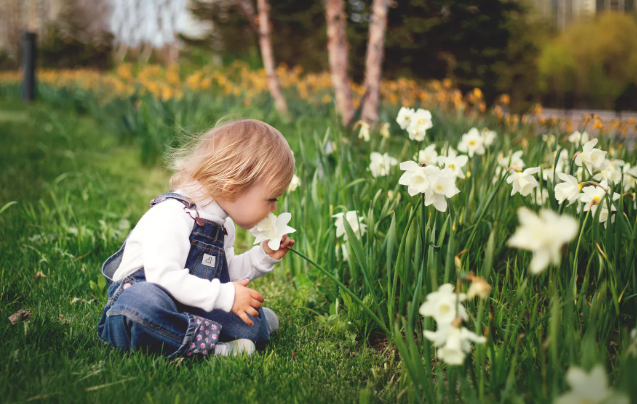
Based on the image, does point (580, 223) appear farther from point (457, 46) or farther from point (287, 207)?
point (457, 46)

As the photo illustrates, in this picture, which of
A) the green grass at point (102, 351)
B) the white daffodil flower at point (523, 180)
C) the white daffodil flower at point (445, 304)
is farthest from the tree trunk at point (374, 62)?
the white daffodil flower at point (445, 304)

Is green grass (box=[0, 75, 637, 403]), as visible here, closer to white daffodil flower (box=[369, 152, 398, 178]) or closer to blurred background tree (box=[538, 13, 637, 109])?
white daffodil flower (box=[369, 152, 398, 178])

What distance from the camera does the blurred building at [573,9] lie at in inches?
1165

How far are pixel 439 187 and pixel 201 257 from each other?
0.83 metres

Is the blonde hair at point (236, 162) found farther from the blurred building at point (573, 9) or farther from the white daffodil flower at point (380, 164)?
the blurred building at point (573, 9)

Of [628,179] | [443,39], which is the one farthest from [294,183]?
[443,39]

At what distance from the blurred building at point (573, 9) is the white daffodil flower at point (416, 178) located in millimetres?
28871

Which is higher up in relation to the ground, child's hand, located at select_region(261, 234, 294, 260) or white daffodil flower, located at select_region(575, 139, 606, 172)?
white daffodil flower, located at select_region(575, 139, 606, 172)

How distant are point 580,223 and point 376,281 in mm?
768

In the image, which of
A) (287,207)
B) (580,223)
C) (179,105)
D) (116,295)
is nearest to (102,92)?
(179,105)

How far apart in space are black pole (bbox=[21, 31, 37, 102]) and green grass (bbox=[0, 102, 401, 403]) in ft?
28.1

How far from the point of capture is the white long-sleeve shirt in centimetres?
153

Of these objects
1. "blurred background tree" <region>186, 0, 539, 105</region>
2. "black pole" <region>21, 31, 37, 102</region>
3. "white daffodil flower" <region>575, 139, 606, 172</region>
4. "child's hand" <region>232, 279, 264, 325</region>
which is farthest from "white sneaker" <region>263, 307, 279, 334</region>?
"black pole" <region>21, 31, 37, 102</region>

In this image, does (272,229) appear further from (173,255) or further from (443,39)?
(443,39)
